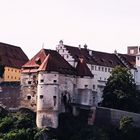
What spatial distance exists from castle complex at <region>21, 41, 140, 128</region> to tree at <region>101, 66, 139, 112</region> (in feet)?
6.69

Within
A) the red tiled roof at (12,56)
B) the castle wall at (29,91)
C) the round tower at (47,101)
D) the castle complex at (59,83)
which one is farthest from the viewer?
the red tiled roof at (12,56)

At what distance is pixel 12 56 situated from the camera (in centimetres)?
10894

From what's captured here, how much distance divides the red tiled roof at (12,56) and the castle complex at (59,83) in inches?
268

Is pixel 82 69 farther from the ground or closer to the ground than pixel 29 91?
farther from the ground

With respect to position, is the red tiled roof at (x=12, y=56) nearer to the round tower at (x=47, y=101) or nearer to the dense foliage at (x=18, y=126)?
the dense foliage at (x=18, y=126)

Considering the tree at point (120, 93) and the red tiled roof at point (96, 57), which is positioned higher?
the red tiled roof at point (96, 57)

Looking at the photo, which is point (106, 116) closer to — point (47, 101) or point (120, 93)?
point (120, 93)

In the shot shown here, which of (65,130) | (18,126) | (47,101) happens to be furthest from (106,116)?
(18,126)

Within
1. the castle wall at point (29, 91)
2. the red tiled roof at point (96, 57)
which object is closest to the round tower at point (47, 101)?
the castle wall at point (29, 91)

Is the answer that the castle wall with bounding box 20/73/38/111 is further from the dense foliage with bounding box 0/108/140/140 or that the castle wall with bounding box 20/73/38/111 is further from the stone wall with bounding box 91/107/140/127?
the stone wall with bounding box 91/107/140/127

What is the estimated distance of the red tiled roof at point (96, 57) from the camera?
345 feet

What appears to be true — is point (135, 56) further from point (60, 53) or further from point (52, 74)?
point (52, 74)

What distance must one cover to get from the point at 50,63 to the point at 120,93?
1105cm

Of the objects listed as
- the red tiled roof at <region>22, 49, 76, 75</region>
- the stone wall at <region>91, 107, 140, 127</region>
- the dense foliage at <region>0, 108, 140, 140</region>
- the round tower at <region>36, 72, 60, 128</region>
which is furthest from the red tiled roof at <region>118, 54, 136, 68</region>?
the round tower at <region>36, 72, 60, 128</region>
